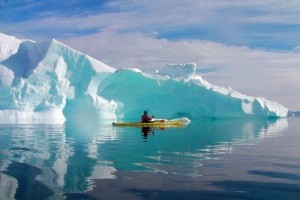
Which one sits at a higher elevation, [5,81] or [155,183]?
[5,81]

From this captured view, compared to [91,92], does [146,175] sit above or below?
below

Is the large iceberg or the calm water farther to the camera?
the large iceberg

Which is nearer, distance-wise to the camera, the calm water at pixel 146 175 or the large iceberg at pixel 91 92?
the calm water at pixel 146 175

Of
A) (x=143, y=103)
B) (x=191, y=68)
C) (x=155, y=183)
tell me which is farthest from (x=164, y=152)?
(x=191, y=68)

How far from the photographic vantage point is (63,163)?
386 inches

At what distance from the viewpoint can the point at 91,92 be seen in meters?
37.7

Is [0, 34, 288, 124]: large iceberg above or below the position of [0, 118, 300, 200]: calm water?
above

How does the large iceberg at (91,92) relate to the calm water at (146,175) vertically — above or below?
above

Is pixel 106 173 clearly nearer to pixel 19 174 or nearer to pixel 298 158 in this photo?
pixel 19 174

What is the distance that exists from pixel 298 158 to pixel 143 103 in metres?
30.7

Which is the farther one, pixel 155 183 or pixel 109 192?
pixel 155 183

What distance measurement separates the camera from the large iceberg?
33.4 metres

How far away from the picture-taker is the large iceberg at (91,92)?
33.4 m

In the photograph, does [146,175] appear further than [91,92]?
No
